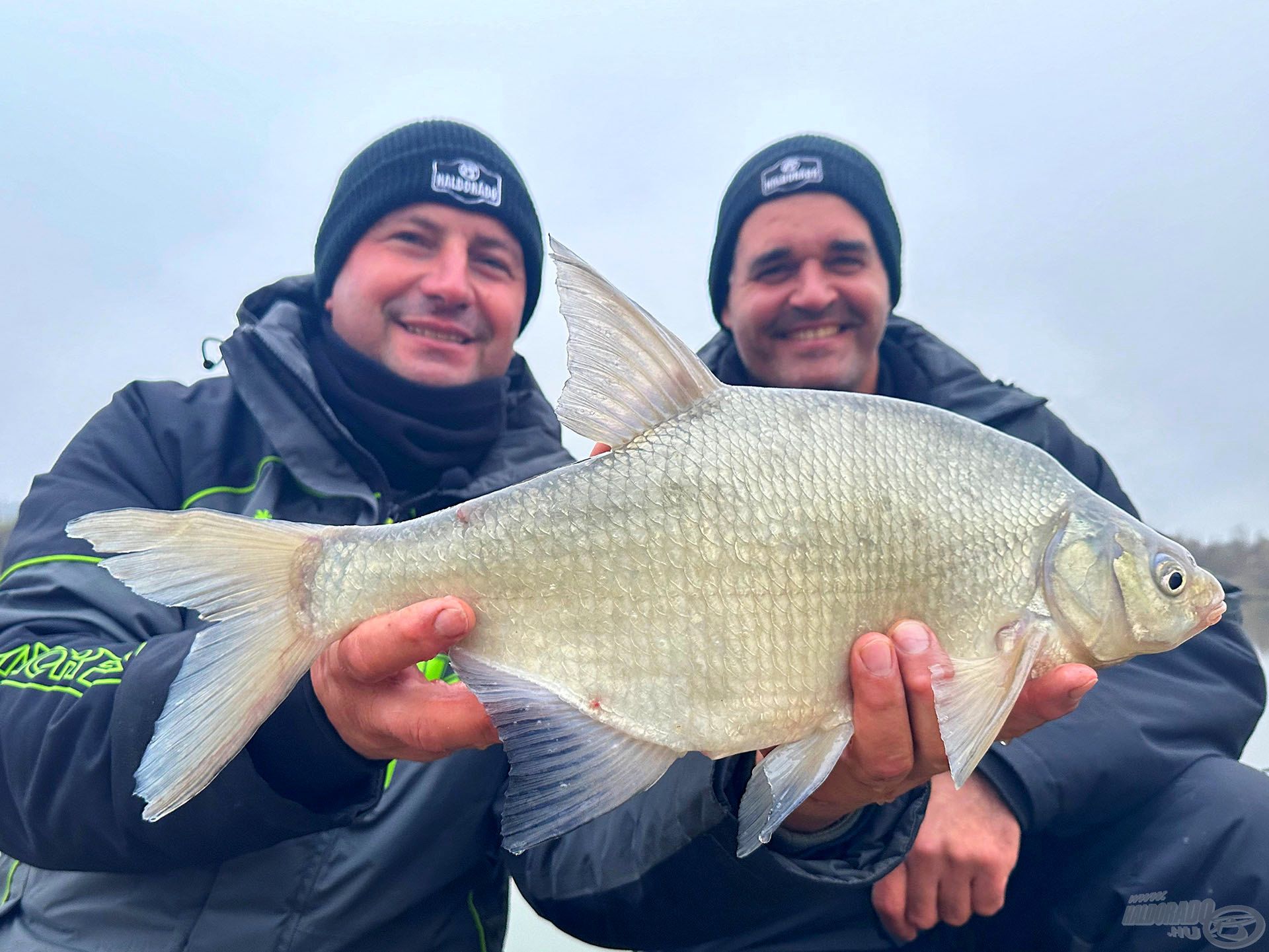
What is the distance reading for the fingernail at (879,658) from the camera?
3.55 feet

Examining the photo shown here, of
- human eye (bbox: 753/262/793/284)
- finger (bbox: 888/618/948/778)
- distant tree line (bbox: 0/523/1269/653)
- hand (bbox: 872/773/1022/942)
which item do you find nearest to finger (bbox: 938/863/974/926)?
hand (bbox: 872/773/1022/942)

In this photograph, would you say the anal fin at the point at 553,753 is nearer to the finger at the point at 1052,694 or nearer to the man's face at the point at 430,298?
the finger at the point at 1052,694

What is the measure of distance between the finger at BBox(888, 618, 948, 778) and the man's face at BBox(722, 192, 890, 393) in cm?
164

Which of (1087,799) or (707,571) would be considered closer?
(707,571)

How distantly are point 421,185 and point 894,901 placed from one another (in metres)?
2.16

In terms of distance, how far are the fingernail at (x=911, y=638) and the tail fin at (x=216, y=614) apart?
73 centimetres

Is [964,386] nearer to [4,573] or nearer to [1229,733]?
[1229,733]

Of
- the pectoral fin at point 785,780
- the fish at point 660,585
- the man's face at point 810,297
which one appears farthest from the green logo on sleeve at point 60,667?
the man's face at point 810,297

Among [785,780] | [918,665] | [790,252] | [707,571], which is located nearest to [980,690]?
[918,665]

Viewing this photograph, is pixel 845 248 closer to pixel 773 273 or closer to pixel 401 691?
pixel 773 273

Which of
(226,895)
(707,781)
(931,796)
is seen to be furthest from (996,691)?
(226,895)

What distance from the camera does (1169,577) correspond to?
1179mm

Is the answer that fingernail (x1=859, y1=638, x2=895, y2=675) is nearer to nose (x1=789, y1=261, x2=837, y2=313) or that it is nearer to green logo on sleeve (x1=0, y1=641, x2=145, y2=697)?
green logo on sleeve (x1=0, y1=641, x2=145, y2=697)

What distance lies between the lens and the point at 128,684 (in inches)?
52.5
